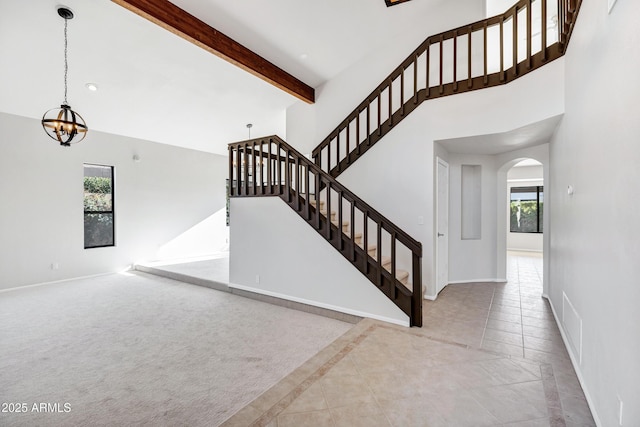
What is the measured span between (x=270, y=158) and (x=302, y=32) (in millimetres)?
2083

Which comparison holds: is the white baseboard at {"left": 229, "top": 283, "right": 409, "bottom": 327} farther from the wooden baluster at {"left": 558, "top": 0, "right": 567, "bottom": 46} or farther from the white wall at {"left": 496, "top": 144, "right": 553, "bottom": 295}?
the wooden baluster at {"left": 558, "top": 0, "right": 567, "bottom": 46}

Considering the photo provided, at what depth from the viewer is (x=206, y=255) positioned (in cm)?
852

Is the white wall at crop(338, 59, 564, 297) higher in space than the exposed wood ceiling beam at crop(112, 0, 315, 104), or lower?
lower

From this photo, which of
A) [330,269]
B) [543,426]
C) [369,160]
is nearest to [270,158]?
[369,160]

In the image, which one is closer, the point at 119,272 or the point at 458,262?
the point at 458,262

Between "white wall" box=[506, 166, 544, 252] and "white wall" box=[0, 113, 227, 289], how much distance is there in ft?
30.9

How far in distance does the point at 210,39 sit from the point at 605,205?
15.2 ft

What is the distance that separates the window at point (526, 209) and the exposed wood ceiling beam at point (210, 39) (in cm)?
835

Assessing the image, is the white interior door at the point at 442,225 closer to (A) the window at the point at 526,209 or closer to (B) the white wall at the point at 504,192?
(B) the white wall at the point at 504,192

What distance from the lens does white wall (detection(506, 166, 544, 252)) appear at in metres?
9.25

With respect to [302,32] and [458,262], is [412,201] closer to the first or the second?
[458,262]

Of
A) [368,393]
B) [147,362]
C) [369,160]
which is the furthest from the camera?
[369,160]

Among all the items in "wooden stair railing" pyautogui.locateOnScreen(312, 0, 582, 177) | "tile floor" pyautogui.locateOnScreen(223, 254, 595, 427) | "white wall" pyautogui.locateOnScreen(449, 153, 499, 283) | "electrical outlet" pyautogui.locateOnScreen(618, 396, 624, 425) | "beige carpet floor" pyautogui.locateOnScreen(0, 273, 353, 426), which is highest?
"wooden stair railing" pyautogui.locateOnScreen(312, 0, 582, 177)

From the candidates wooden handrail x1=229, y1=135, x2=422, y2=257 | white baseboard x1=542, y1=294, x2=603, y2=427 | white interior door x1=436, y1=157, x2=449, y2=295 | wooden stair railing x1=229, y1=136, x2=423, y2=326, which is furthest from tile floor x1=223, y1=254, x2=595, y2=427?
white interior door x1=436, y1=157, x2=449, y2=295
